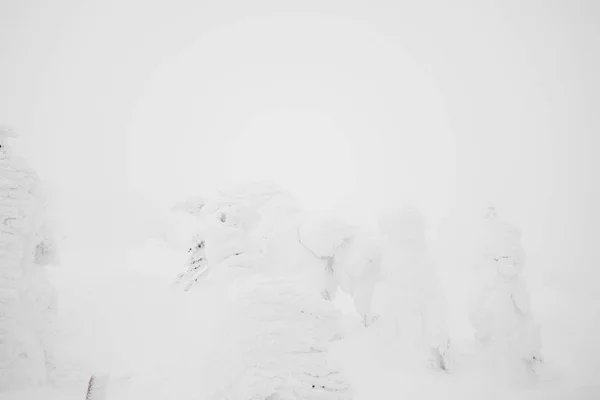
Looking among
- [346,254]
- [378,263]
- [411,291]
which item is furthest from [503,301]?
[346,254]

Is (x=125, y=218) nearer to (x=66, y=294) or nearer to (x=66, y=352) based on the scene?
(x=66, y=294)

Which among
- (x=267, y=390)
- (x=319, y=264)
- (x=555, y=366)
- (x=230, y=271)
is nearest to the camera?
(x=267, y=390)

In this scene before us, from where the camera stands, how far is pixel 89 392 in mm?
8320

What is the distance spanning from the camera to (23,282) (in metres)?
9.52

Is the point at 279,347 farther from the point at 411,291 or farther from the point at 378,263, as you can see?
the point at 378,263

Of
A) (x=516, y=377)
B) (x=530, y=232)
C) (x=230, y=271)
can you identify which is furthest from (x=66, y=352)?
(x=530, y=232)

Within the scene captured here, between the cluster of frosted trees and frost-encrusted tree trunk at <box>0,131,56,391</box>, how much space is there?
17.1 ft

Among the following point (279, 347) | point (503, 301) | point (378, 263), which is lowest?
point (503, 301)

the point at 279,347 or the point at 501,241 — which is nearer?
the point at 279,347

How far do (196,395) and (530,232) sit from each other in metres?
70.9

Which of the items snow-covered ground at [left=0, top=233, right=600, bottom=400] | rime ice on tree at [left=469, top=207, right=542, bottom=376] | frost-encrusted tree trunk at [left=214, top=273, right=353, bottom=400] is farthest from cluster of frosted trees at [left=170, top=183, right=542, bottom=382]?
frost-encrusted tree trunk at [left=214, top=273, right=353, bottom=400]

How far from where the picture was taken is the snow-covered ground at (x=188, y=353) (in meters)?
9.27

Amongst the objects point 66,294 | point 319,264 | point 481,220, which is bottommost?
point 66,294

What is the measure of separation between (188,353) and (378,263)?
987 centimetres
